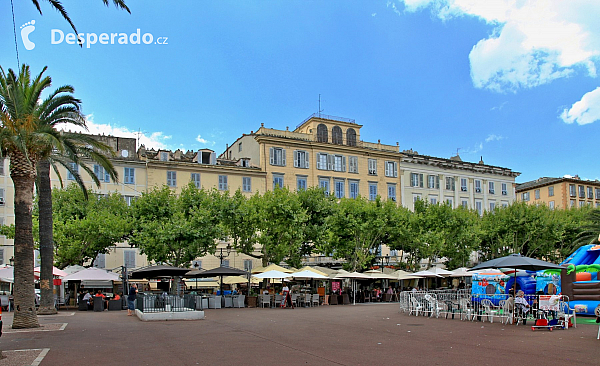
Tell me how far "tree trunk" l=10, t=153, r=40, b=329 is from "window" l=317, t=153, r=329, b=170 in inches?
1378

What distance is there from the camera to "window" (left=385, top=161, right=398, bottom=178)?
2123 inches

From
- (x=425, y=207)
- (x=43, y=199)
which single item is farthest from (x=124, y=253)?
(x=425, y=207)

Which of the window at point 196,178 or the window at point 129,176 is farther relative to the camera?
the window at point 196,178

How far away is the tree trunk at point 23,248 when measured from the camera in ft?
55.8

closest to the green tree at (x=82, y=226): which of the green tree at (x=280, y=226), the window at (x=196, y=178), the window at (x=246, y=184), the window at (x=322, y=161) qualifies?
the green tree at (x=280, y=226)

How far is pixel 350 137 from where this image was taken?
53219mm

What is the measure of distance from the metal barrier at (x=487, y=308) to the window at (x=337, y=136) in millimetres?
30825

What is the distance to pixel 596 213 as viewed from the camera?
117 feet

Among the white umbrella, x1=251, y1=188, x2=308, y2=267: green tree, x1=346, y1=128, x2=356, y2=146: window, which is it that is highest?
x1=346, y1=128, x2=356, y2=146: window

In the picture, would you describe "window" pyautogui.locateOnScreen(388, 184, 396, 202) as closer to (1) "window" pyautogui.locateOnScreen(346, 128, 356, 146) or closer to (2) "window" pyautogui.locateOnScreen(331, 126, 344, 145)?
(1) "window" pyautogui.locateOnScreen(346, 128, 356, 146)

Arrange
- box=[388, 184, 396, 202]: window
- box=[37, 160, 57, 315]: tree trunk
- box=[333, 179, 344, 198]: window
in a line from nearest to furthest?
box=[37, 160, 57, 315]: tree trunk, box=[333, 179, 344, 198]: window, box=[388, 184, 396, 202]: window

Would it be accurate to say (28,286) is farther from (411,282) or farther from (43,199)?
(411,282)

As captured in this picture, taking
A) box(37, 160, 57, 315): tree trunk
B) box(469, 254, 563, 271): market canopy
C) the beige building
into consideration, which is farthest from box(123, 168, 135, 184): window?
the beige building

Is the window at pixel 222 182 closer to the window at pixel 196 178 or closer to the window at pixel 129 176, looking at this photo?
the window at pixel 196 178
